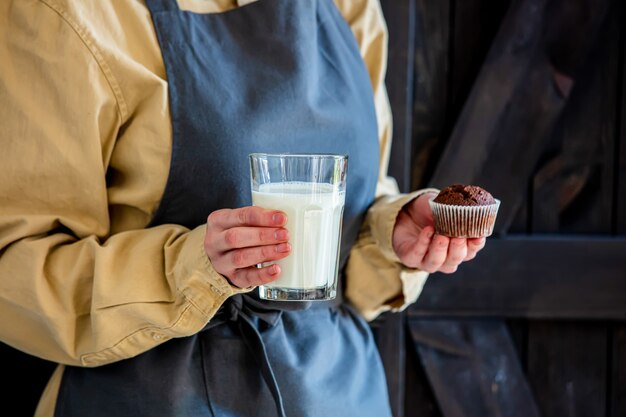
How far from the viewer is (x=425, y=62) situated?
188cm

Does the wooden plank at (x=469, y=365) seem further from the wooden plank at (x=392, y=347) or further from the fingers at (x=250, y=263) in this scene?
the fingers at (x=250, y=263)

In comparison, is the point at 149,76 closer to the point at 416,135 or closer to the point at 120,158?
the point at 120,158

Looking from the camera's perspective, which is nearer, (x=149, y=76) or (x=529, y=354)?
(x=149, y=76)

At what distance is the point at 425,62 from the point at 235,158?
89cm

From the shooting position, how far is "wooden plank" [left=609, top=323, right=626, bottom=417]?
1976mm

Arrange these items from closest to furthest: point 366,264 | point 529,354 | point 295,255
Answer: point 295,255 → point 366,264 → point 529,354

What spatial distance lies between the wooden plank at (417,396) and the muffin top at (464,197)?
925 millimetres

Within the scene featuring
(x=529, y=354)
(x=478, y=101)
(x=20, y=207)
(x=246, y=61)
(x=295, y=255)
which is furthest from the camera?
(x=529, y=354)

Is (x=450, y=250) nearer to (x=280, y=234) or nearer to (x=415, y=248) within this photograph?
(x=415, y=248)

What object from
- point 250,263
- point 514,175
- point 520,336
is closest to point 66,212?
point 250,263

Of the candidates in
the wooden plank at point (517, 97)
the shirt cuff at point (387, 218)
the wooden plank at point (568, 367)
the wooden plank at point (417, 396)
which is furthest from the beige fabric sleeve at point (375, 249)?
the wooden plank at point (568, 367)

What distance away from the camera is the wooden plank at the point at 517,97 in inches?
71.9

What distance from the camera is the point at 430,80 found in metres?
1.89

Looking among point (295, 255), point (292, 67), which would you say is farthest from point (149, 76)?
point (295, 255)
